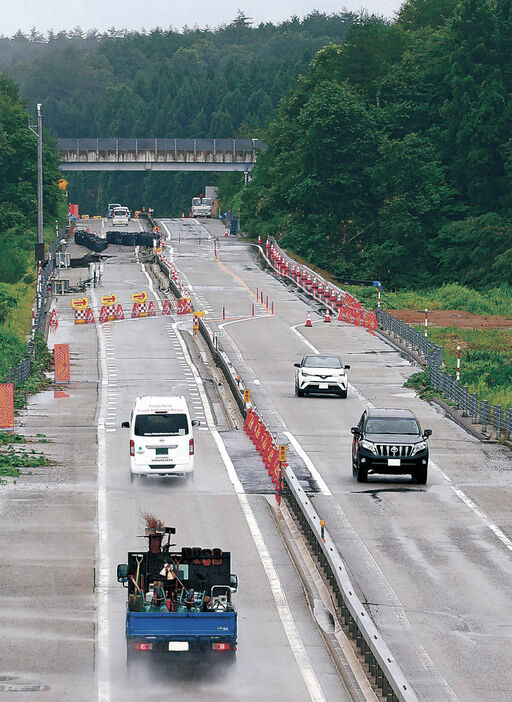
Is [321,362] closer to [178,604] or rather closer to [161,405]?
[161,405]

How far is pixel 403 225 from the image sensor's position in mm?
110000

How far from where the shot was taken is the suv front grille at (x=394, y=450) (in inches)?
1362

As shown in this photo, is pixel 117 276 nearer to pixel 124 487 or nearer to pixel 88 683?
pixel 124 487

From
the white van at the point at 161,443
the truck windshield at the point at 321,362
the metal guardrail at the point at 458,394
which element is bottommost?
the metal guardrail at the point at 458,394

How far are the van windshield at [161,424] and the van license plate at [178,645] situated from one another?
15.7m

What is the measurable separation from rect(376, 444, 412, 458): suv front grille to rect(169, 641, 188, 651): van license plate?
15.9 m

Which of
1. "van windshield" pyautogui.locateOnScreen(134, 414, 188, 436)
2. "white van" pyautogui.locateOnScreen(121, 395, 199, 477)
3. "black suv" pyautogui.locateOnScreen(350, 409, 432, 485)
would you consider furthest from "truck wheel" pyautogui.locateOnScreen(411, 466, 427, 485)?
"van windshield" pyautogui.locateOnScreen(134, 414, 188, 436)

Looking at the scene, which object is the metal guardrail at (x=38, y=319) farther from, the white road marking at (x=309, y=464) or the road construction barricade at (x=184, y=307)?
the white road marking at (x=309, y=464)

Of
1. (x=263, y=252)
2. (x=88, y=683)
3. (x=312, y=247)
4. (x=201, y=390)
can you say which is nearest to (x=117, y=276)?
(x=263, y=252)

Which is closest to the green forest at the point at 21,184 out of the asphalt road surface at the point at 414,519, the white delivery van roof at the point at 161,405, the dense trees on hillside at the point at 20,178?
the dense trees on hillside at the point at 20,178

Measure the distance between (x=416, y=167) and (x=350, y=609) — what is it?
3665 inches

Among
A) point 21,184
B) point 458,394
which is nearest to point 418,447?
point 458,394

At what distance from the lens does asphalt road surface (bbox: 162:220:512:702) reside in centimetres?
2152

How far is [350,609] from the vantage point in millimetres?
22125
